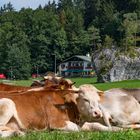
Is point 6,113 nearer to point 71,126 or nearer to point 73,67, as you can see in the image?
point 71,126

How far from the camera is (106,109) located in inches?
415

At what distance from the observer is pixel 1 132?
8.77 meters

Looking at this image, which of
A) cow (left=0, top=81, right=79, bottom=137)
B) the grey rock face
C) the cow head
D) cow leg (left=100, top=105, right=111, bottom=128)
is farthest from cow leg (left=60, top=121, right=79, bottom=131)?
the grey rock face

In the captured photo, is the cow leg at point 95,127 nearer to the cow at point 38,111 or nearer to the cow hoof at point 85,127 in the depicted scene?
the cow hoof at point 85,127

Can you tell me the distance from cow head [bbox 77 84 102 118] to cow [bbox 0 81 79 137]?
22 centimetres

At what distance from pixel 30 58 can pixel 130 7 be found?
47167 millimetres

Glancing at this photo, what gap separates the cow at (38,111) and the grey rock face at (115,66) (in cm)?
4552

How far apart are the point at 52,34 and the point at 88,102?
13853 cm

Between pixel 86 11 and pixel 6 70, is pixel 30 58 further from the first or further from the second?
pixel 86 11

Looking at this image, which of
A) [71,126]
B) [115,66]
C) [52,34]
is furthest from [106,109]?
[52,34]

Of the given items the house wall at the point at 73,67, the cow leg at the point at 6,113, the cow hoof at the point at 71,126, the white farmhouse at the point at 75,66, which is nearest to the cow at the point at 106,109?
the cow hoof at the point at 71,126

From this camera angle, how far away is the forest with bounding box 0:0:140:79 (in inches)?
5197

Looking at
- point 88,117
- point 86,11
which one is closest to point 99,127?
point 88,117

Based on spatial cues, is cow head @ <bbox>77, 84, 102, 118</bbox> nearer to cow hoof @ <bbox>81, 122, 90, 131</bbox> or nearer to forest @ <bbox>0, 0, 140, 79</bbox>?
cow hoof @ <bbox>81, 122, 90, 131</bbox>
